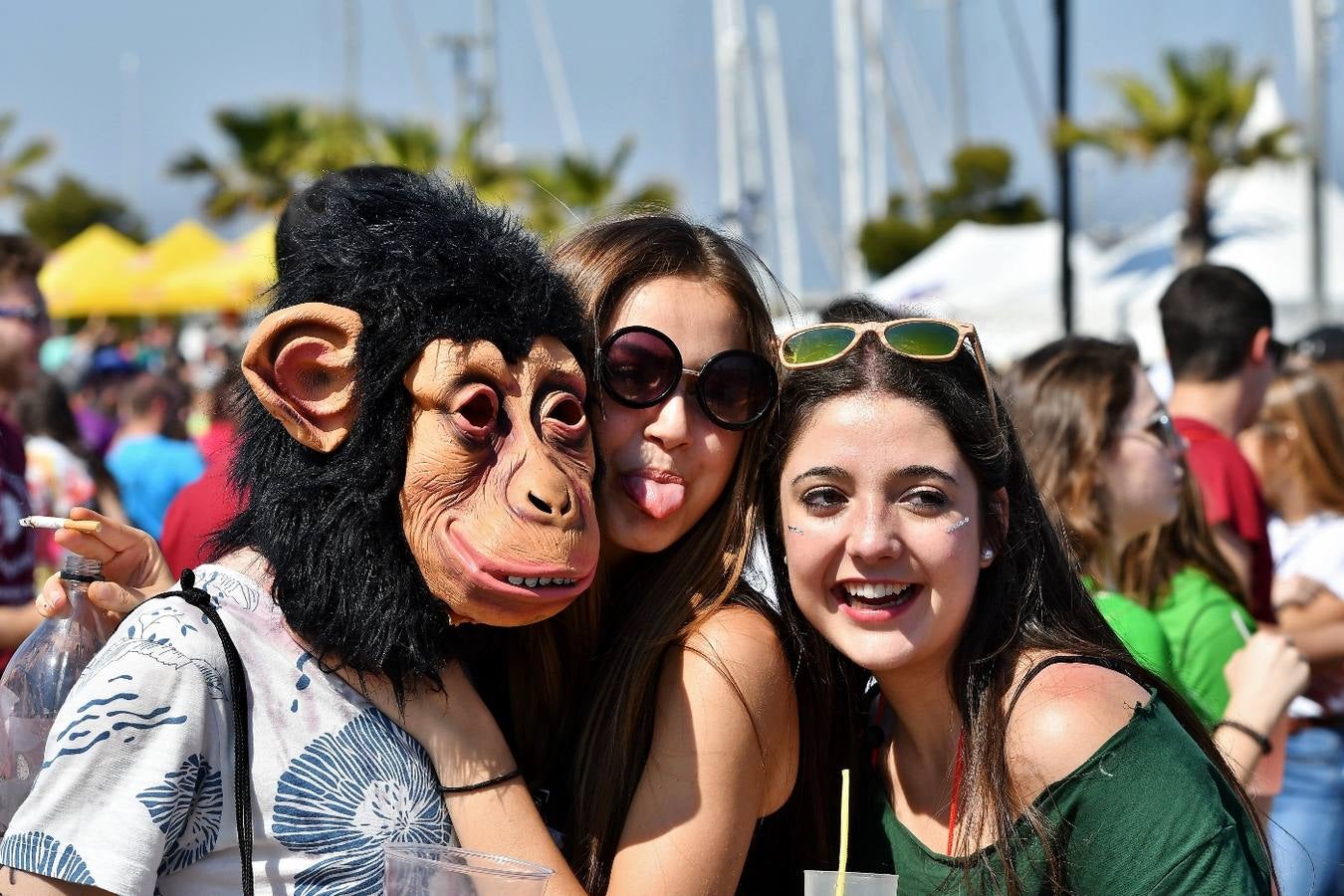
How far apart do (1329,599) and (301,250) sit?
12.7ft

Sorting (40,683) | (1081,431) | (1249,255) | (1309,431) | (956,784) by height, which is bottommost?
(1249,255)

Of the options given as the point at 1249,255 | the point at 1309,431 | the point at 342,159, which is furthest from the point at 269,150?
the point at 1309,431

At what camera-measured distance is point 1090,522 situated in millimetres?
3555

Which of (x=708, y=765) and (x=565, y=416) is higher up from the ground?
(x=565, y=416)

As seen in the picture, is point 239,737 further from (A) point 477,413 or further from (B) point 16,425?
(B) point 16,425

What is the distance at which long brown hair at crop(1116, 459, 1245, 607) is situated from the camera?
3722mm

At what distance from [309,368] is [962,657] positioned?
3.73 ft

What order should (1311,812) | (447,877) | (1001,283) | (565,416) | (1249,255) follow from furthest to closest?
(1001,283) < (1249,255) < (1311,812) < (565,416) < (447,877)

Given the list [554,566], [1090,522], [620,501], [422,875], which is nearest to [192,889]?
[422,875]

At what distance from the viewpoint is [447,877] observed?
1678mm

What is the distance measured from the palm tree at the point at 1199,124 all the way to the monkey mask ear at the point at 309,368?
2127cm

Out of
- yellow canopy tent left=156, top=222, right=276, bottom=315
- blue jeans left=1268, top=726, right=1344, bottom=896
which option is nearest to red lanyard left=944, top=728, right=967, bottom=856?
blue jeans left=1268, top=726, right=1344, bottom=896

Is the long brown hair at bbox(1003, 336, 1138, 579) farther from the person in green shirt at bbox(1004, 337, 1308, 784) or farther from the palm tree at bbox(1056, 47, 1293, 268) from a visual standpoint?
the palm tree at bbox(1056, 47, 1293, 268)

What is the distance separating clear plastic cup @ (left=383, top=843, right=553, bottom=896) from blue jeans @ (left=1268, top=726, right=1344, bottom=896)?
3030 millimetres
